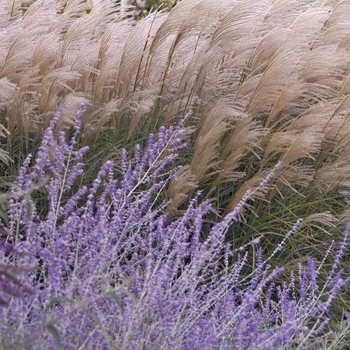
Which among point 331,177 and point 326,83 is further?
point 326,83

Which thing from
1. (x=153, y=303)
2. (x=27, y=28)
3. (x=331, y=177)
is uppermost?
(x=27, y=28)

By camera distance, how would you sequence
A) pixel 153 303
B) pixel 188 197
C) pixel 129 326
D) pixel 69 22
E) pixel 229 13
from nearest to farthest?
pixel 129 326
pixel 153 303
pixel 188 197
pixel 229 13
pixel 69 22

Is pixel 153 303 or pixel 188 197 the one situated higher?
pixel 153 303

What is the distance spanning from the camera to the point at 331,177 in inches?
180

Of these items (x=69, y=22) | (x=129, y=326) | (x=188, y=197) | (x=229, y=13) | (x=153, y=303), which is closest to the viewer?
(x=129, y=326)

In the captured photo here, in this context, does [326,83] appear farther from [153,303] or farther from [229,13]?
[153,303]

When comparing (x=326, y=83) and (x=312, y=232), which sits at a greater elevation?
(x=326, y=83)

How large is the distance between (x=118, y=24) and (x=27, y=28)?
0.52 m

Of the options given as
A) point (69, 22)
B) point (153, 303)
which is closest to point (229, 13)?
point (69, 22)

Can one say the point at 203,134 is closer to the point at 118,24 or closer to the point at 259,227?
the point at 259,227

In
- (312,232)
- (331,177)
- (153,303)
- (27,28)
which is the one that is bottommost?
(312,232)

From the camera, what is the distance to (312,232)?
470 cm

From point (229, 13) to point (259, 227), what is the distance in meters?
1.12

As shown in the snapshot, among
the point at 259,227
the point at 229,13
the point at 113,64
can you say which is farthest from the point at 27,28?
the point at 259,227
